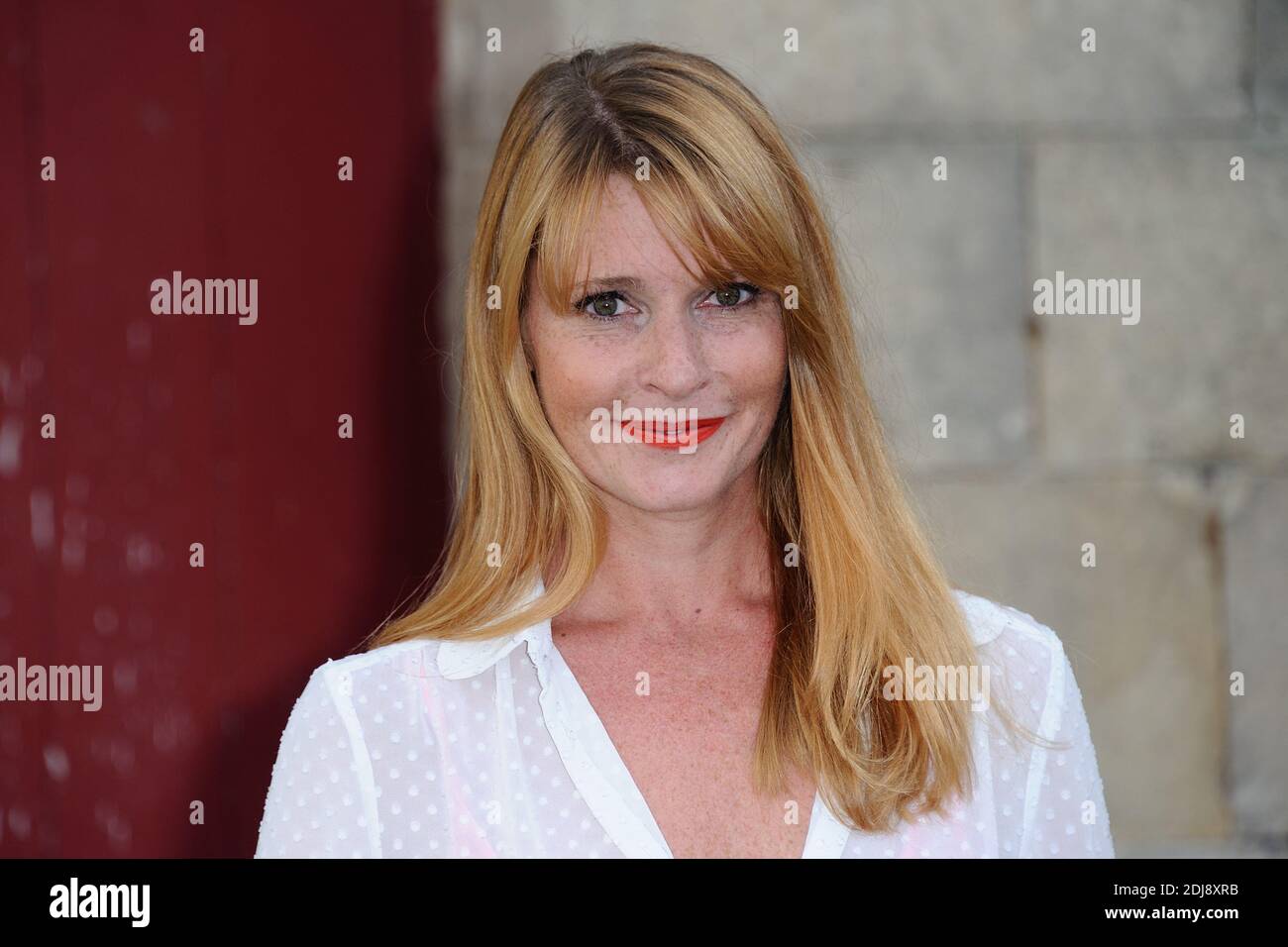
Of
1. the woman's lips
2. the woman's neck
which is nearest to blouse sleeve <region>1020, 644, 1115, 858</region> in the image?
the woman's neck

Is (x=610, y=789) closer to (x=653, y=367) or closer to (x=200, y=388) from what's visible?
(x=653, y=367)

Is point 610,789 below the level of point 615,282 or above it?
below

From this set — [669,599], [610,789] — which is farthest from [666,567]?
[610,789]

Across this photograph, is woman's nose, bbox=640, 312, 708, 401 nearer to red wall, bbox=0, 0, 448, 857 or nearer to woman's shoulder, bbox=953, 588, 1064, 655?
woman's shoulder, bbox=953, 588, 1064, 655

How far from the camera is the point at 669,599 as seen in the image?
1791 millimetres

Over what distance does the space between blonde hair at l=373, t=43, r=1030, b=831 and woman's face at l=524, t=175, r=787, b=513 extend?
29 mm

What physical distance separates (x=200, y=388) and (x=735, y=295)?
1109mm

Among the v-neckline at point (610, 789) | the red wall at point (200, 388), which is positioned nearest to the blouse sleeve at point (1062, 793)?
the v-neckline at point (610, 789)

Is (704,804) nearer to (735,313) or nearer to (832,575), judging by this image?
(832,575)

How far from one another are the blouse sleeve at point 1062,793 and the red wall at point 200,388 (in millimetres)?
1319

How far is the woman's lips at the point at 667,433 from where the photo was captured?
5.47 ft

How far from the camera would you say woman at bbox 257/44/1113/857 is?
63.1 inches

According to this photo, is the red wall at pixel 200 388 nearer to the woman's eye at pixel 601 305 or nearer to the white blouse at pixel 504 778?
the white blouse at pixel 504 778

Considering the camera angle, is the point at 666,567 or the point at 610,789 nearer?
the point at 610,789
